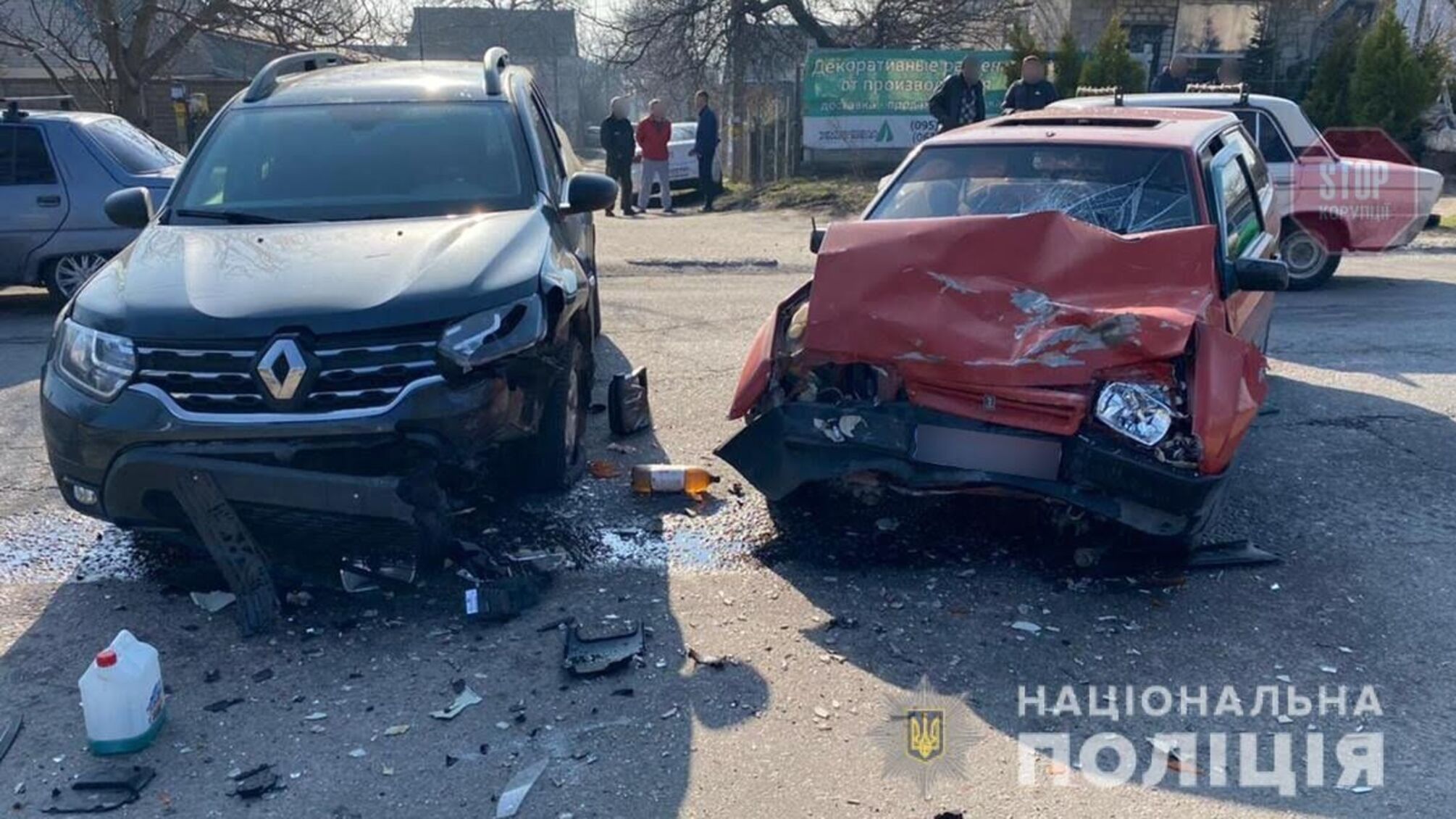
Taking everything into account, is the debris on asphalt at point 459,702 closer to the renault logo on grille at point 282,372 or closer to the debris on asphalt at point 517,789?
the debris on asphalt at point 517,789

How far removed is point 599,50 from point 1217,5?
13.5 meters

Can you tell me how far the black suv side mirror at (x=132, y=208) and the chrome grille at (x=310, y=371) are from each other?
5.98 feet

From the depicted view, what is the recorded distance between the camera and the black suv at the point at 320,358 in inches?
162

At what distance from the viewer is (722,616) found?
4441 mm

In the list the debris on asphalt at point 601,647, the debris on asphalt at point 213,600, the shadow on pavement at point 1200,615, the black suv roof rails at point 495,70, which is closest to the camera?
the shadow on pavement at point 1200,615

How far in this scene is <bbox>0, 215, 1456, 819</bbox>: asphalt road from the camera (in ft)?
11.2

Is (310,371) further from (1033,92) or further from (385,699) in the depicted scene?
(1033,92)

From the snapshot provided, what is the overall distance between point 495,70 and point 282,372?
287 cm

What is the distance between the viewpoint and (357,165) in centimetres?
560

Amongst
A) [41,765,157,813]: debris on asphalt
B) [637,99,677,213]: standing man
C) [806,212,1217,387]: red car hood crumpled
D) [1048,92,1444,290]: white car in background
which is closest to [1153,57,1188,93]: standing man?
[1048,92,1444,290]: white car in background

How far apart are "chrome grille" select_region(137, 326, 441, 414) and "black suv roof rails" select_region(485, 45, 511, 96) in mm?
2369

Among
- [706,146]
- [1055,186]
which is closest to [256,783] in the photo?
[1055,186]

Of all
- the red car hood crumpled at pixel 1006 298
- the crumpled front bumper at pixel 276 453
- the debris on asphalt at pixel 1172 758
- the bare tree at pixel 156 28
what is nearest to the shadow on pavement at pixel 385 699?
the crumpled front bumper at pixel 276 453

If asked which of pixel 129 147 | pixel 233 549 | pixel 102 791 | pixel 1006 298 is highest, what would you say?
pixel 129 147
